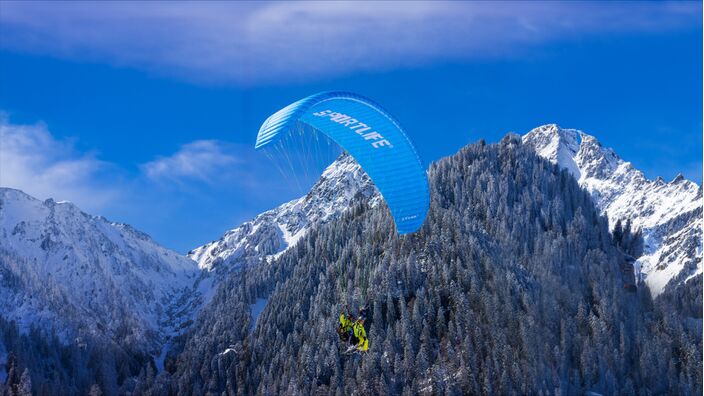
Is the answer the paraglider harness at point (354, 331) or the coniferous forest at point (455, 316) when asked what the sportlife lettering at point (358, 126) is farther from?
the coniferous forest at point (455, 316)

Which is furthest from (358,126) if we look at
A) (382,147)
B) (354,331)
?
(354,331)

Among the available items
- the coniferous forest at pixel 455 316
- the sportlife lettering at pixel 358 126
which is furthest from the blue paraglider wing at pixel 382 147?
the coniferous forest at pixel 455 316

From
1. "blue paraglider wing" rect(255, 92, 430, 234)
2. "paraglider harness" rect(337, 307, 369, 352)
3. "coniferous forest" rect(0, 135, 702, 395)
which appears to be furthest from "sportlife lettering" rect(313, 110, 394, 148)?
"coniferous forest" rect(0, 135, 702, 395)

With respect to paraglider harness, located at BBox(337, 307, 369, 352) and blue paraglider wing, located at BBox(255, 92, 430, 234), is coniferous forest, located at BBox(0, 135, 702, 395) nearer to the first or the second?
blue paraglider wing, located at BBox(255, 92, 430, 234)

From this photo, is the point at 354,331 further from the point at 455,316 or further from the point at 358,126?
the point at 455,316

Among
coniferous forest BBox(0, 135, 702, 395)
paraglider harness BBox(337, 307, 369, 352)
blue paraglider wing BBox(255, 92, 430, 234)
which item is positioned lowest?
paraglider harness BBox(337, 307, 369, 352)
